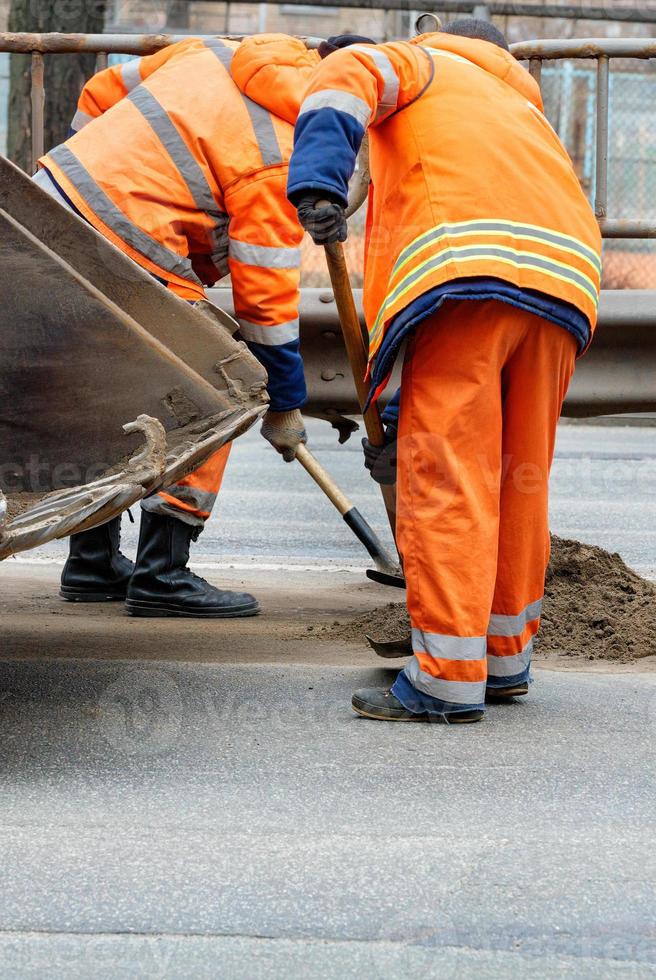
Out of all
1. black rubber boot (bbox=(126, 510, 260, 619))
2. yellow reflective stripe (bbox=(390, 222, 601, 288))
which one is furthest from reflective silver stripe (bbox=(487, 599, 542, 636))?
black rubber boot (bbox=(126, 510, 260, 619))

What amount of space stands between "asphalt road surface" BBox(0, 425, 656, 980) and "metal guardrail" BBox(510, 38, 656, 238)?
6.76 ft

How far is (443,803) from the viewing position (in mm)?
2697

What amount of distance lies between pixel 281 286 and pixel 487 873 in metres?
2.23

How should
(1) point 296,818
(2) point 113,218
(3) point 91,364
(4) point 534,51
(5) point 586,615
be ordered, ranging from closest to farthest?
(1) point 296,818 < (3) point 91,364 < (2) point 113,218 < (5) point 586,615 < (4) point 534,51

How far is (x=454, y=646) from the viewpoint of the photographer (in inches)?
124

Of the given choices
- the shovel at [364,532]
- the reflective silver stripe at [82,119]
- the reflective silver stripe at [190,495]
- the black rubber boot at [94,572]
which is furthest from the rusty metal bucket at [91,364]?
the shovel at [364,532]

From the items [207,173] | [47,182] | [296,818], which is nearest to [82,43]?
[47,182]

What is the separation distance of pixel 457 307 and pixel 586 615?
1404 millimetres

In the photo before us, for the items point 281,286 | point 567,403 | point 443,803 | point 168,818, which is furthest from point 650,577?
point 168,818

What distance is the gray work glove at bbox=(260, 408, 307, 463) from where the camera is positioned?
4.56m

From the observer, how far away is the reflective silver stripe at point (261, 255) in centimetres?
409

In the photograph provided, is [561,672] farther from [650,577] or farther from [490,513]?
[650,577]

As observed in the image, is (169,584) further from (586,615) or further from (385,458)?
(586,615)

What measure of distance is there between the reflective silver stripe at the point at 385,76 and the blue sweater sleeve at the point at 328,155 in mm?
158
